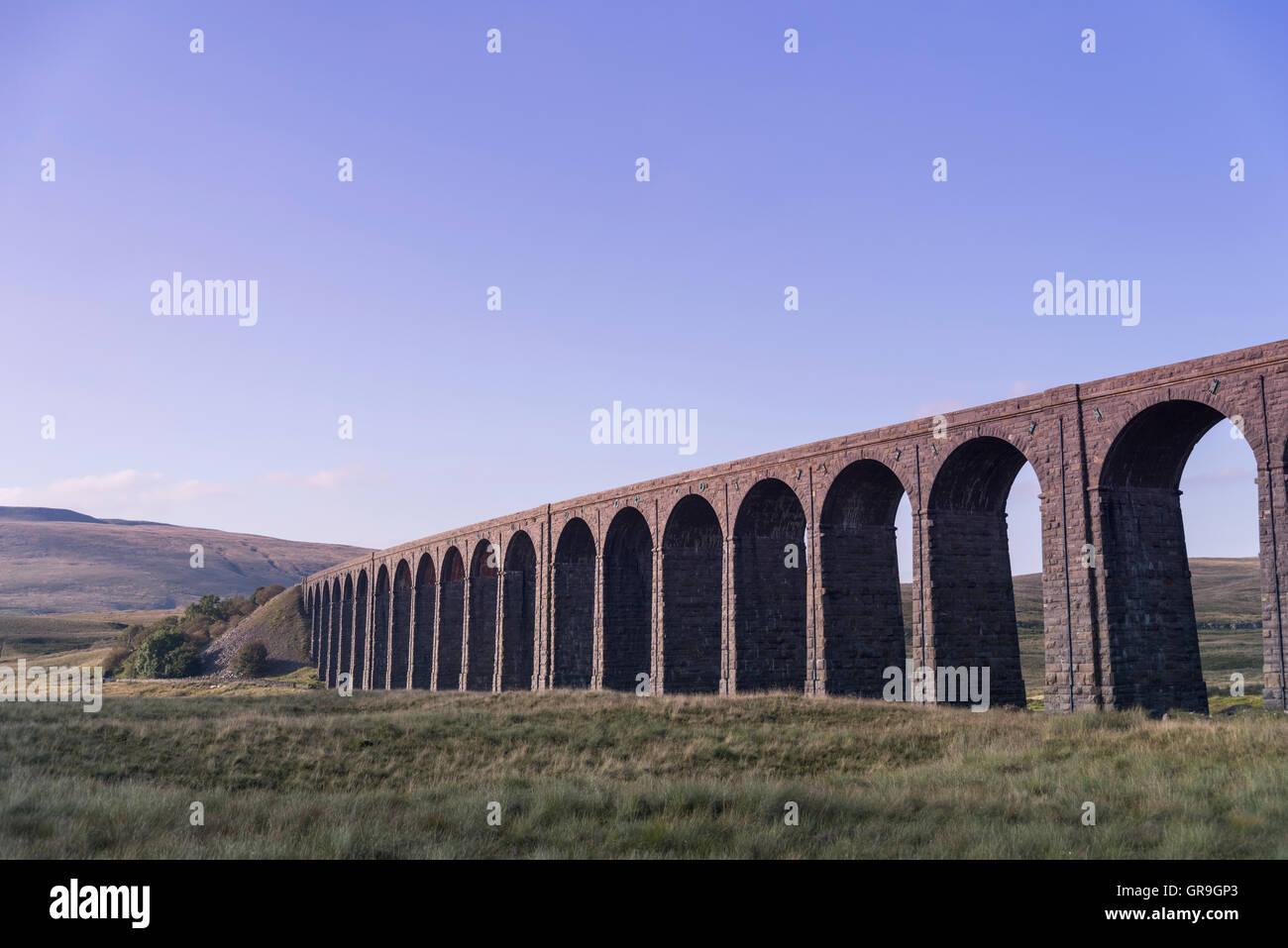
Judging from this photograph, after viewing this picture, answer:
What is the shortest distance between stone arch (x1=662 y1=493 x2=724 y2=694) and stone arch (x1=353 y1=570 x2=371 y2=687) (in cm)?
3954

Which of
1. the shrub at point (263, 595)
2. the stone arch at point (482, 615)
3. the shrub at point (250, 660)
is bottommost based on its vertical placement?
the shrub at point (250, 660)

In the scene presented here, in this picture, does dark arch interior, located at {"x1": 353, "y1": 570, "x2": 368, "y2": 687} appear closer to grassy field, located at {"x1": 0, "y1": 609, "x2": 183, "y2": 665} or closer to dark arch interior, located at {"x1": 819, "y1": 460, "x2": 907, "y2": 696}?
grassy field, located at {"x1": 0, "y1": 609, "x2": 183, "y2": 665}

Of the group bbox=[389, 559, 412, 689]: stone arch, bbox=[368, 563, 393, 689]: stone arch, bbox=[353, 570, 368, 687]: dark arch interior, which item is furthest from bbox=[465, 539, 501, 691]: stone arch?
bbox=[353, 570, 368, 687]: dark arch interior

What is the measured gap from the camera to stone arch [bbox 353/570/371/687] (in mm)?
70625

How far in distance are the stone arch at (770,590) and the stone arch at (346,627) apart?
47.9 m

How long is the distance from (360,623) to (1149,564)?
192 ft

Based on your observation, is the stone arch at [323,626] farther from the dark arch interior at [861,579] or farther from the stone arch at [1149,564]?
the stone arch at [1149,564]

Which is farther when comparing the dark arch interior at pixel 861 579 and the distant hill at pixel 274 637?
the distant hill at pixel 274 637

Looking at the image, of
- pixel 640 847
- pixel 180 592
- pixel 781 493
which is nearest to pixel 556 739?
pixel 640 847

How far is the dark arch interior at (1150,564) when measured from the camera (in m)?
22.6

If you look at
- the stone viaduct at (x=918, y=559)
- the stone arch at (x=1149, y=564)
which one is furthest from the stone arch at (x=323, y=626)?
the stone arch at (x=1149, y=564)
